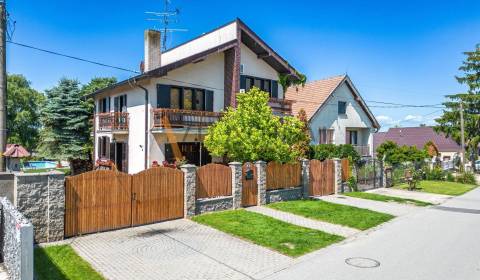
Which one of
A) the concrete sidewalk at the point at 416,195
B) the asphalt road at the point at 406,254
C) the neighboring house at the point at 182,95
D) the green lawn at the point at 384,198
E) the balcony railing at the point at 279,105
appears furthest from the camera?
the balcony railing at the point at 279,105

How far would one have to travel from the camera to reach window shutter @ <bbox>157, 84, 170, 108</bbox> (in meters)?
19.2

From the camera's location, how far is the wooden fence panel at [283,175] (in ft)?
53.9

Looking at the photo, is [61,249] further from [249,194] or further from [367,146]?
[367,146]

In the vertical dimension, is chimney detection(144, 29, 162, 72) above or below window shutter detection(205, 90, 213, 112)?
above

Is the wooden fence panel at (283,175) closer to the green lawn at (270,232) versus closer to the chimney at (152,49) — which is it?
the green lawn at (270,232)

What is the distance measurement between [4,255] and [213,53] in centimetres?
1590

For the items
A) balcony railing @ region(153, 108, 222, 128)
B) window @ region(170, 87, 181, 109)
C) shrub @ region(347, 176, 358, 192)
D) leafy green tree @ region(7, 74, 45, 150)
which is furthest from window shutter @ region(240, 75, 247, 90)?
leafy green tree @ region(7, 74, 45, 150)

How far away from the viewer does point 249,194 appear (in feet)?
50.5

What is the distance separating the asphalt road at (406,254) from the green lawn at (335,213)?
2.04ft

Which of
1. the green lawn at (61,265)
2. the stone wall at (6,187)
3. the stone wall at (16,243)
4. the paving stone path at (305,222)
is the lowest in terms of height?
the paving stone path at (305,222)

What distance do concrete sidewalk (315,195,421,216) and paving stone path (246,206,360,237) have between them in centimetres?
422

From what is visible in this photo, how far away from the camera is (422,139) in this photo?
56812mm

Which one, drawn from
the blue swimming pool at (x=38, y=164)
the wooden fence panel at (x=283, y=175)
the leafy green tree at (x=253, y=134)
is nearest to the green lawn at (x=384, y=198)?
the wooden fence panel at (x=283, y=175)

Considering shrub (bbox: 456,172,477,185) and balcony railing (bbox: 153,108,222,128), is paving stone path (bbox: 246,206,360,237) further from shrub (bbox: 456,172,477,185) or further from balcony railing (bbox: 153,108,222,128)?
shrub (bbox: 456,172,477,185)
